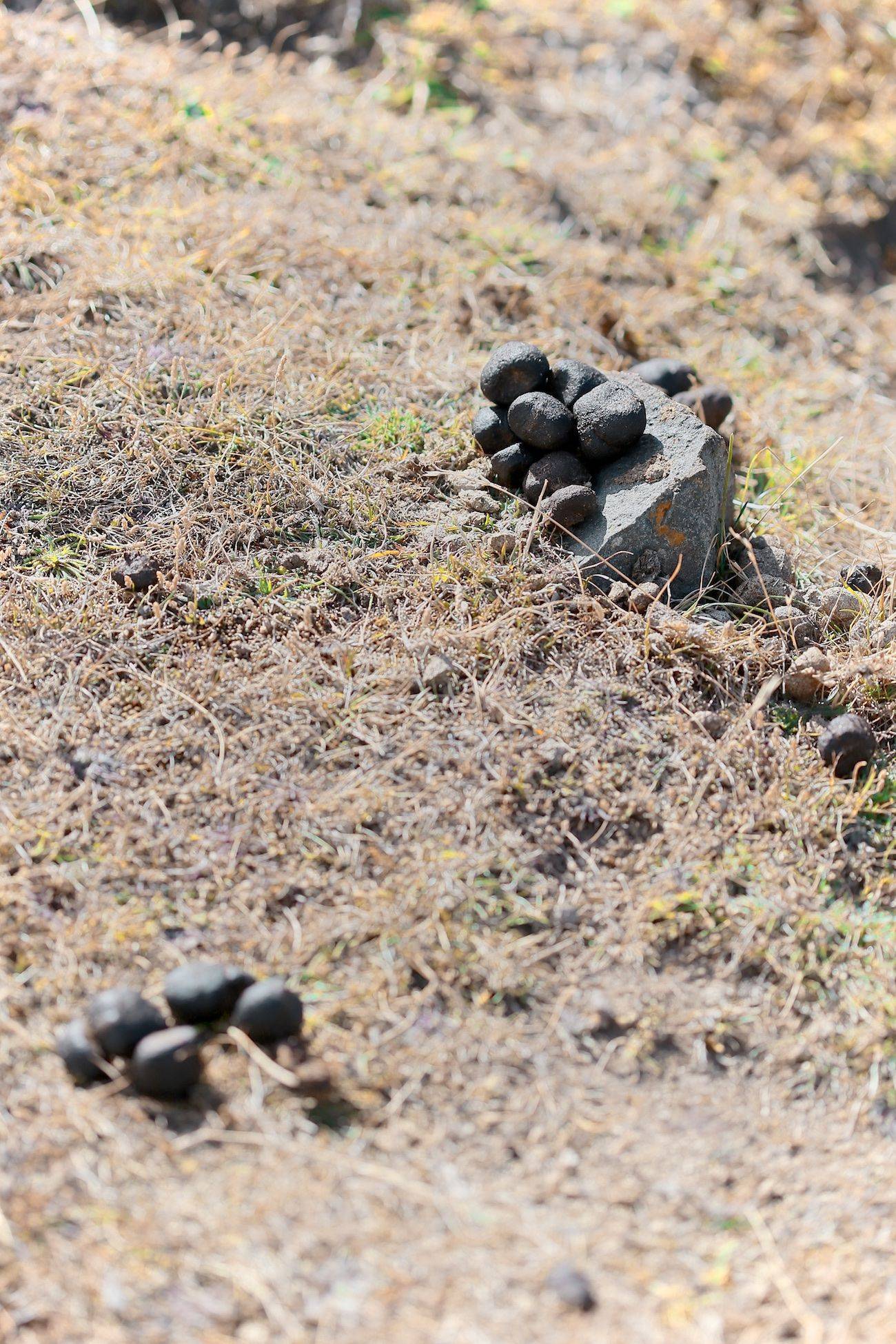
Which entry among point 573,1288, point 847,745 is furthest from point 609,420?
point 573,1288

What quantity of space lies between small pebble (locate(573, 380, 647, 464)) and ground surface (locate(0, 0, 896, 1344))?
0.33 meters

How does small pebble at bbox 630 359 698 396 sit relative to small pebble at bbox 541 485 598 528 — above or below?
above

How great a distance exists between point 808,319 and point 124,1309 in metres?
4.76

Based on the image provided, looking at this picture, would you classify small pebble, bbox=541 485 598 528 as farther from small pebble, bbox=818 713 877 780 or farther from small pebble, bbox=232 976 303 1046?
small pebble, bbox=232 976 303 1046

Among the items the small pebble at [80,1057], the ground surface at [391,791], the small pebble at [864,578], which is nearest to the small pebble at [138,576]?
the ground surface at [391,791]

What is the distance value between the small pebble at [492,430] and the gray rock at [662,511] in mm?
323

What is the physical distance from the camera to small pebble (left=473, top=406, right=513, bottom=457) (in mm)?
3426

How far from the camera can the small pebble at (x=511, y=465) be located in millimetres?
3355

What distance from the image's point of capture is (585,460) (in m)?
3.40

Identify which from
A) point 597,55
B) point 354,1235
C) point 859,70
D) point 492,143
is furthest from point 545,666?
point 859,70

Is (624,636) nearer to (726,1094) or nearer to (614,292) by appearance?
(726,1094)

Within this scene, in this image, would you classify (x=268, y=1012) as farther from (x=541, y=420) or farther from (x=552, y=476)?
(x=541, y=420)

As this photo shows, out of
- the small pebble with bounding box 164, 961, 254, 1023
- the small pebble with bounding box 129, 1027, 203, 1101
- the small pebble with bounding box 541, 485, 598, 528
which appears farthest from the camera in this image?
the small pebble with bounding box 541, 485, 598, 528

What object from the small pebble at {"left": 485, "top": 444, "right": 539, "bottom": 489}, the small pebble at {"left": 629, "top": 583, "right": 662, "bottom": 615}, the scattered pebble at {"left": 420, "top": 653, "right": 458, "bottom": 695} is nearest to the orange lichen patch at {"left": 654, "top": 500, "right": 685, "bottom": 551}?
the small pebble at {"left": 629, "top": 583, "right": 662, "bottom": 615}
